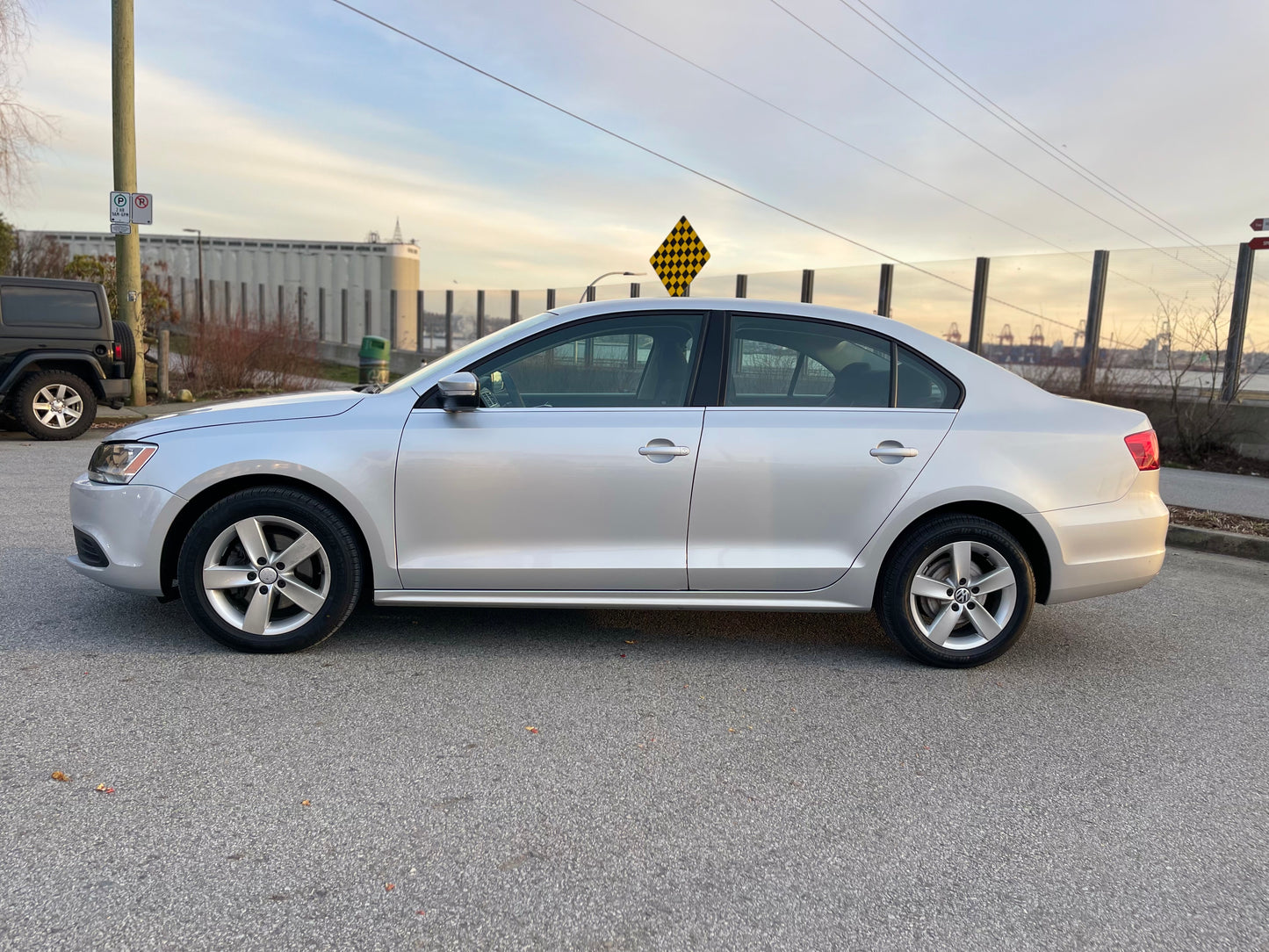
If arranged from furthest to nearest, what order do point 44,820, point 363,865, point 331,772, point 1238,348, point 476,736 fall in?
point 1238,348 < point 476,736 < point 331,772 < point 44,820 < point 363,865

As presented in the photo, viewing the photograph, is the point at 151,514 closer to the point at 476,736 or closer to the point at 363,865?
the point at 476,736

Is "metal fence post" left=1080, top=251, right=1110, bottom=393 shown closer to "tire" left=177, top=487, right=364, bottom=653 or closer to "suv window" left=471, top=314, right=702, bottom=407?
"suv window" left=471, top=314, right=702, bottom=407

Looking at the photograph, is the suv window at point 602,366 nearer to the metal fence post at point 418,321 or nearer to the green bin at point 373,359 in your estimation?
the green bin at point 373,359

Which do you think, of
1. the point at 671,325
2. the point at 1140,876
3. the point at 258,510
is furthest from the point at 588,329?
the point at 1140,876

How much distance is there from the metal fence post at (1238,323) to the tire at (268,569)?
40.9ft

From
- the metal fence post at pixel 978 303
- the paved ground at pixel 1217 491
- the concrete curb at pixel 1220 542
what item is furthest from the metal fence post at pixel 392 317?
the concrete curb at pixel 1220 542

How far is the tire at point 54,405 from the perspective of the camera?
10727 millimetres

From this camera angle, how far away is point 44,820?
2.63 meters

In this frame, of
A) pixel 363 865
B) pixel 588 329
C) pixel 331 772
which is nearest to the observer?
pixel 363 865

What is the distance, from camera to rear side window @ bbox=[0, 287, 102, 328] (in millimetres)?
10570

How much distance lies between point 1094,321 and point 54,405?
1396 cm

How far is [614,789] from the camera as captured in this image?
2955 millimetres

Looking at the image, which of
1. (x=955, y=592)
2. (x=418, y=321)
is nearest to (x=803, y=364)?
(x=955, y=592)

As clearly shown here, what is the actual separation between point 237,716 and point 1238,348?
1335cm
